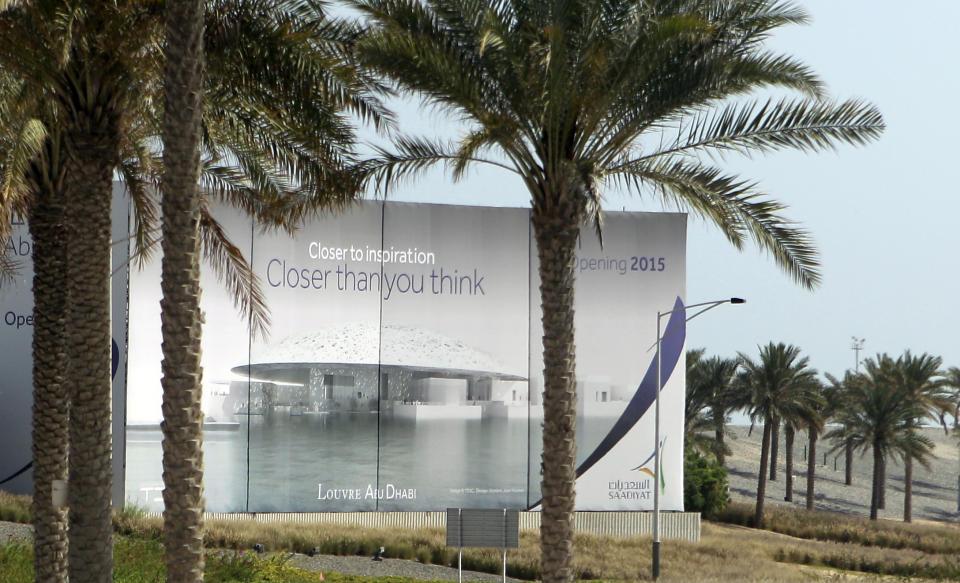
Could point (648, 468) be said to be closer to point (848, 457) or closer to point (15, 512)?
point (15, 512)

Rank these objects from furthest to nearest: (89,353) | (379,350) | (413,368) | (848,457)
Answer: (848,457)
(413,368)
(379,350)
(89,353)

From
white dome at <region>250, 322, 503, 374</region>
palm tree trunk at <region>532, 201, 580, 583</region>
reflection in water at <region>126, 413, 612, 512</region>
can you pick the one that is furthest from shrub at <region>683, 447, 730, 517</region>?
palm tree trunk at <region>532, 201, 580, 583</region>

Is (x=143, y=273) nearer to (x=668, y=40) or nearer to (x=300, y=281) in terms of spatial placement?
(x=300, y=281)

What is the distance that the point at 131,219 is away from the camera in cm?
3631

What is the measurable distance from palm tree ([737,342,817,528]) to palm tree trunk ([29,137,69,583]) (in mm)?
41076

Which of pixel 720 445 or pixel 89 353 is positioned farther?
pixel 720 445

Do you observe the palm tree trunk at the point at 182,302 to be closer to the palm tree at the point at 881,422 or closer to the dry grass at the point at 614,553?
the dry grass at the point at 614,553

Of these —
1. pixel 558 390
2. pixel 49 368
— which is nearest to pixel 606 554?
pixel 558 390

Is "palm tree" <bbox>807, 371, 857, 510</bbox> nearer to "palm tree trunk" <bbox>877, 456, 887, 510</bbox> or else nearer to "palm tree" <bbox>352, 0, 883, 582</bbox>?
"palm tree trunk" <bbox>877, 456, 887, 510</bbox>

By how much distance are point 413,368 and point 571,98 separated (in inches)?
906

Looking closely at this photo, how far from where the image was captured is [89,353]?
13664 millimetres

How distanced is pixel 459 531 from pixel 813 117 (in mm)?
8650

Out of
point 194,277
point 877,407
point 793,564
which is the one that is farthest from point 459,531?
point 877,407

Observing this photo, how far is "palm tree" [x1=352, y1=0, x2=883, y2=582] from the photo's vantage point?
14.8m
